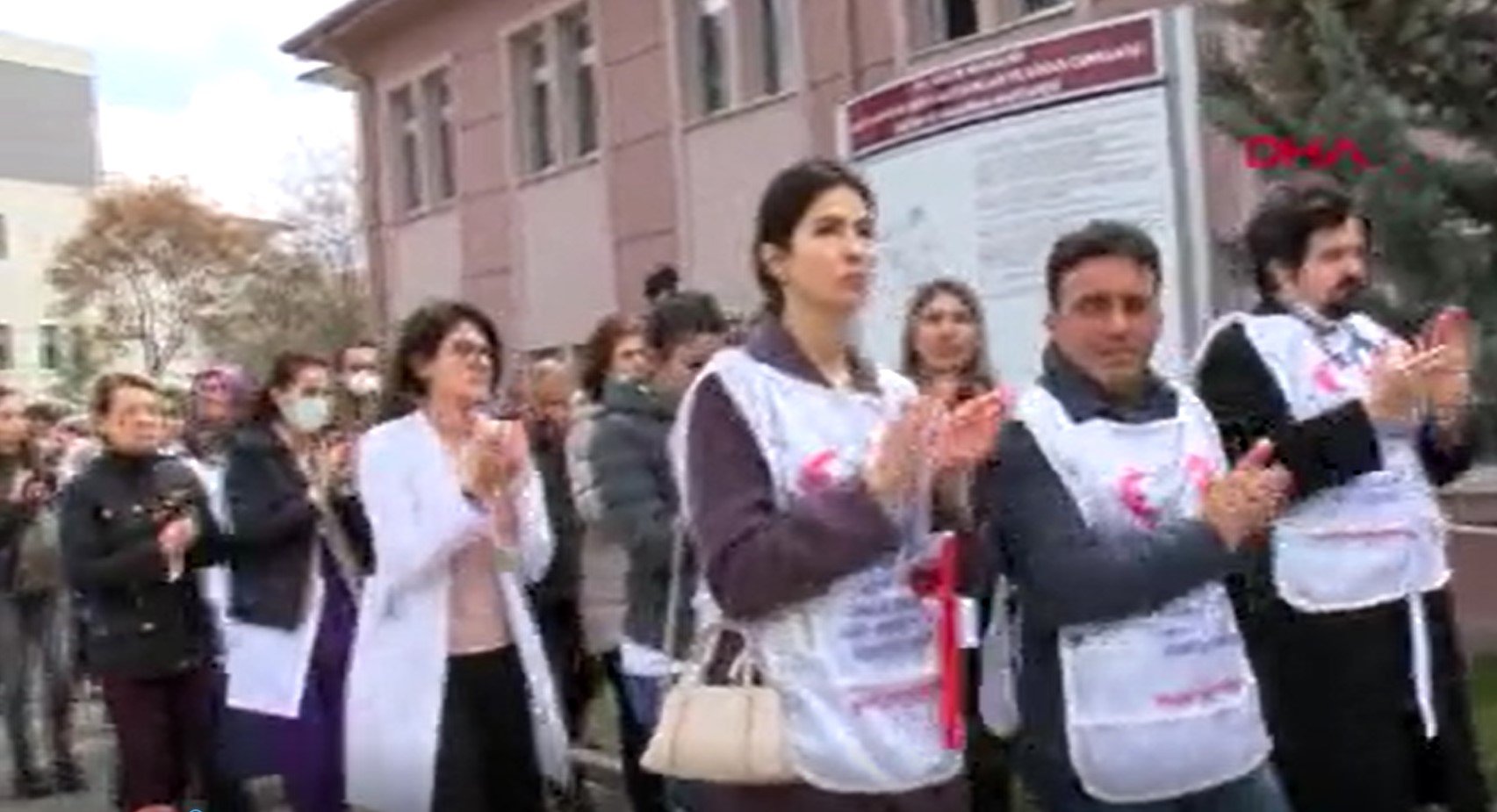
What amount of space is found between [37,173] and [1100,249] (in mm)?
78548

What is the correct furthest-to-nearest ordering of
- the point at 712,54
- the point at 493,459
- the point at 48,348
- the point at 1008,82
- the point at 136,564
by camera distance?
the point at 48,348 < the point at 712,54 < the point at 1008,82 < the point at 136,564 < the point at 493,459

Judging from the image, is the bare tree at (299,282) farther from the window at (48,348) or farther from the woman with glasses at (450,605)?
the woman with glasses at (450,605)

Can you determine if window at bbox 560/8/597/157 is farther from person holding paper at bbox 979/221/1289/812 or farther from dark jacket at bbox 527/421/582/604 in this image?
person holding paper at bbox 979/221/1289/812

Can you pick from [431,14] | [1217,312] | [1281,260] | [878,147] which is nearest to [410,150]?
[431,14]

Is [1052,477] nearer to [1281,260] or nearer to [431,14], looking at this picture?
[1281,260]

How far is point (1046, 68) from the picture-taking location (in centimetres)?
975

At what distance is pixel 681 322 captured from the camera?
701 cm

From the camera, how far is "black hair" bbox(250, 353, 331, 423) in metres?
7.80

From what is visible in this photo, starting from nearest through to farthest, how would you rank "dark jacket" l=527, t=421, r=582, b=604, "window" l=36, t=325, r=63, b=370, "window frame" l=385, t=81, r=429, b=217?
1. "dark jacket" l=527, t=421, r=582, b=604
2. "window frame" l=385, t=81, r=429, b=217
3. "window" l=36, t=325, r=63, b=370

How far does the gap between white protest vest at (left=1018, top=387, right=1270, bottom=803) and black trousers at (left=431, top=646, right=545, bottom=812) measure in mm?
2173

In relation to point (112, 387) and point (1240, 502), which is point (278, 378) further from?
point (1240, 502)

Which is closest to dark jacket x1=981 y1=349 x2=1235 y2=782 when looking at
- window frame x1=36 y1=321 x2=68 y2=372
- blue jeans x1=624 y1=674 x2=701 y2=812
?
blue jeans x1=624 y1=674 x2=701 y2=812

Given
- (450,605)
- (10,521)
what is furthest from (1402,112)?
(10,521)

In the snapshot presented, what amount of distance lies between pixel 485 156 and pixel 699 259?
17.5ft
